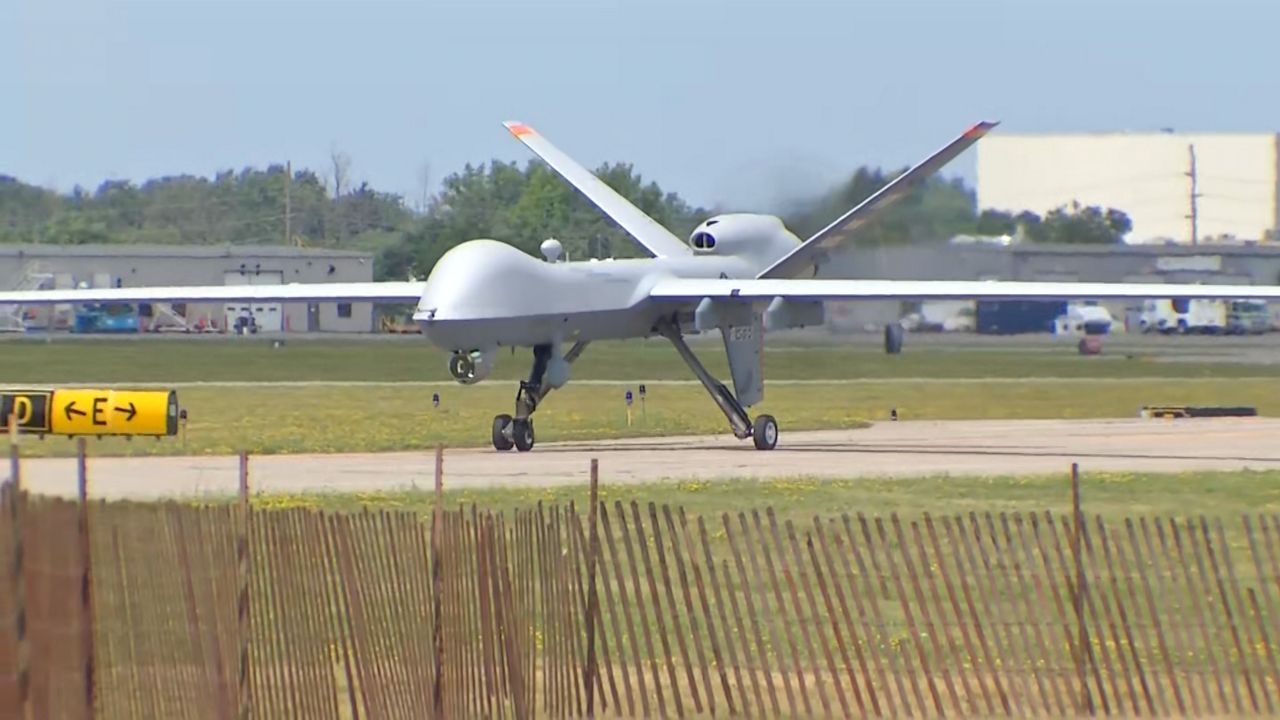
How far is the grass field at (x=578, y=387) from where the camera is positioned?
127 feet

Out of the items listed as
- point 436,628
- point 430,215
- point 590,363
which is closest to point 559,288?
point 436,628

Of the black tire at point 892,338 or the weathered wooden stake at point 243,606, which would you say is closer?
the weathered wooden stake at point 243,606

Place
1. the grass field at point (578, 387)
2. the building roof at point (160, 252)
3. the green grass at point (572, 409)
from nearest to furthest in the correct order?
1. the green grass at point (572, 409)
2. the grass field at point (578, 387)
3. the building roof at point (160, 252)

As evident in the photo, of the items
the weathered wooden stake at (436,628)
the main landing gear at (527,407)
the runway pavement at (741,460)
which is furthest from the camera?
the main landing gear at (527,407)

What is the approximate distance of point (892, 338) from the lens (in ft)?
185

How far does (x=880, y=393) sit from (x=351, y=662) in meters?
38.1

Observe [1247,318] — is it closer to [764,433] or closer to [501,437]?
[764,433]

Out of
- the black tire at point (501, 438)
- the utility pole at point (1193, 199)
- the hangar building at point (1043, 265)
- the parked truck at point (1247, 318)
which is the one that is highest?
the utility pole at point (1193, 199)

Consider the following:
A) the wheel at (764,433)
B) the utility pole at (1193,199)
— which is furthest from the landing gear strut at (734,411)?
the utility pole at (1193,199)

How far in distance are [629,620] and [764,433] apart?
2048 cm

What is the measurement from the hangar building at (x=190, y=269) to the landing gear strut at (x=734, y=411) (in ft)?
204

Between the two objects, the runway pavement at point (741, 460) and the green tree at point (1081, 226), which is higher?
the green tree at point (1081, 226)

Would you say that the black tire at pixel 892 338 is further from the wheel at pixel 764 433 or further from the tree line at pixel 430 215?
the wheel at pixel 764 433

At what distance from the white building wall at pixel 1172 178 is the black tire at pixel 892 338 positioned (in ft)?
136
